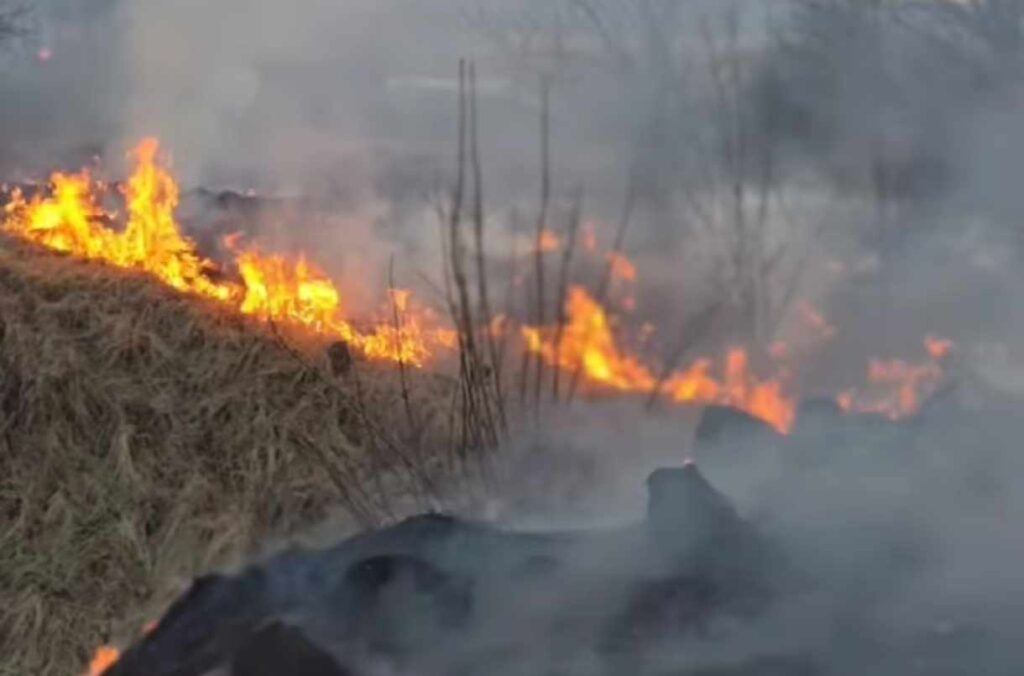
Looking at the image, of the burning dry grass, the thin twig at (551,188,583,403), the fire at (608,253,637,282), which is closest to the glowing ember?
the fire at (608,253,637,282)

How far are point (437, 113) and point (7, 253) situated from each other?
8.76 ft

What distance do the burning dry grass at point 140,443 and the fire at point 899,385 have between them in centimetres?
167

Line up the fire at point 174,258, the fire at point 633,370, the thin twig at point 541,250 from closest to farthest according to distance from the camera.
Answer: the fire at point 633,370 → the thin twig at point 541,250 → the fire at point 174,258

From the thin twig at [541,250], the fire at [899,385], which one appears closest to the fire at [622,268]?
the thin twig at [541,250]

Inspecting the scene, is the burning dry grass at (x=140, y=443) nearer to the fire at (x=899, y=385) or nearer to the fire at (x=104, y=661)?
the fire at (x=104, y=661)

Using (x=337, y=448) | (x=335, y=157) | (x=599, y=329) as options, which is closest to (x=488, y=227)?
(x=599, y=329)

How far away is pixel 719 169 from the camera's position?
14.6ft

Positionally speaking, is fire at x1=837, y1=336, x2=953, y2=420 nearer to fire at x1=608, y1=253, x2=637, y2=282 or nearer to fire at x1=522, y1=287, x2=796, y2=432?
fire at x1=522, y1=287, x2=796, y2=432

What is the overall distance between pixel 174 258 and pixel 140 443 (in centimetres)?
131

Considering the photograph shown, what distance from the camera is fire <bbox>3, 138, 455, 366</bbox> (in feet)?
21.8

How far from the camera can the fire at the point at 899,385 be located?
4109mm

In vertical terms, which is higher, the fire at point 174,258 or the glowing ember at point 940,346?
the glowing ember at point 940,346

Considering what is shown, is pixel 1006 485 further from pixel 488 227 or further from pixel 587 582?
pixel 488 227

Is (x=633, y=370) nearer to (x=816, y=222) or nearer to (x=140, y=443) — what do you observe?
(x=816, y=222)
